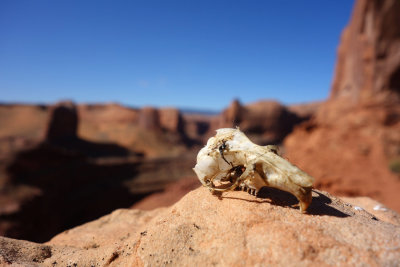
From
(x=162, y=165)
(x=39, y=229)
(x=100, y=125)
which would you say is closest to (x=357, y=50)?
(x=162, y=165)

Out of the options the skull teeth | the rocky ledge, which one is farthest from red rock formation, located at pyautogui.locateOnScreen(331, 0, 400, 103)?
the skull teeth

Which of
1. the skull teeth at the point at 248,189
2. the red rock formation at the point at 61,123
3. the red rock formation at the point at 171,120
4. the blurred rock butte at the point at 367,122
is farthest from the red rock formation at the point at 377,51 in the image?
the red rock formation at the point at 171,120

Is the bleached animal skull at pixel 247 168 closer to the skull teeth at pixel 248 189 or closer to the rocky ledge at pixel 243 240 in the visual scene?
the skull teeth at pixel 248 189

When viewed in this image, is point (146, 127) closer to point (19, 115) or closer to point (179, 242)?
point (19, 115)

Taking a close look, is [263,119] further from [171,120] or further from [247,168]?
[247,168]

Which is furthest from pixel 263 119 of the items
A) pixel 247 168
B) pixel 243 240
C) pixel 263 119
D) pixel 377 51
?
pixel 243 240

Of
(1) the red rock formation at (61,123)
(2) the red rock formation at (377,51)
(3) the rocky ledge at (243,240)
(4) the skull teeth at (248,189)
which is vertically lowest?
(1) the red rock formation at (61,123)

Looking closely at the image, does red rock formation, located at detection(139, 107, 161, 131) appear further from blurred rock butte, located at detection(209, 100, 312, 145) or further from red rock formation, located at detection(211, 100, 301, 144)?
red rock formation, located at detection(211, 100, 301, 144)
